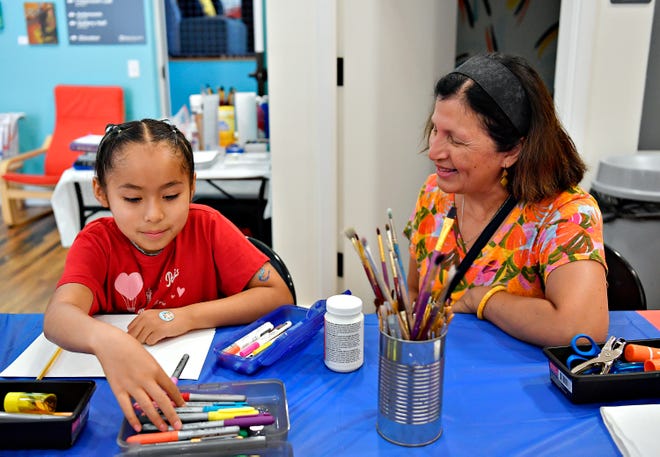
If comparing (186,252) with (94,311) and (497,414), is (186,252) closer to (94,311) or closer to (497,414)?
(94,311)

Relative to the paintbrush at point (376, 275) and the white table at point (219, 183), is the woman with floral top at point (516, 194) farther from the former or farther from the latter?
Answer: the white table at point (219, 183)

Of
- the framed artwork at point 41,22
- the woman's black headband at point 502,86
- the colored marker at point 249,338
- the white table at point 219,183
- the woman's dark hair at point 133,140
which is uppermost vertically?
the framed artwork at point 41,22

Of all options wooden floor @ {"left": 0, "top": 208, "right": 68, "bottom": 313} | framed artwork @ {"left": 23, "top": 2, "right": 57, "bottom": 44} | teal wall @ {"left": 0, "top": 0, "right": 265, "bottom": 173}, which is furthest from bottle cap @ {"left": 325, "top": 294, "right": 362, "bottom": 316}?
framed artwork @ {"left": 23, "top": 2, "right": 57, "bottom": 44}

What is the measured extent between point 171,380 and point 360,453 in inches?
11.4

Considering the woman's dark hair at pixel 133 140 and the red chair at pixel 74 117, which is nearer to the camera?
the woman's dark hair at pixel 133 140

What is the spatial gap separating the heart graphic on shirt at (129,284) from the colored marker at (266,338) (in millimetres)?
373

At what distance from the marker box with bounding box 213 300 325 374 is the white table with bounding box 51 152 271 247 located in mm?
1673

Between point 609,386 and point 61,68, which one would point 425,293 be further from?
point 61,68

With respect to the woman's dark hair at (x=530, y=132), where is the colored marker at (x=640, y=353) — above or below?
below

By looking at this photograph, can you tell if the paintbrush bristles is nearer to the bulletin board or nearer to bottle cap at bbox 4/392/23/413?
bottle cap at bbox 4/392/23/413

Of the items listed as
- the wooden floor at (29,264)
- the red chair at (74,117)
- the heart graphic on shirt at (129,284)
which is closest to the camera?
the heart graphic on shirt at (129,284)

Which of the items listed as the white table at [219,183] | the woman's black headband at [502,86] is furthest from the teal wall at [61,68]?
the woman's black headband at [502,86]

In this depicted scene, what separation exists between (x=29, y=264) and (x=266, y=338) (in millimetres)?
3421

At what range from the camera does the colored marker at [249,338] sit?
108cm
